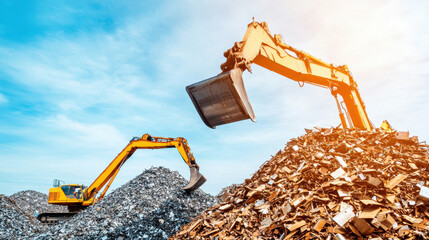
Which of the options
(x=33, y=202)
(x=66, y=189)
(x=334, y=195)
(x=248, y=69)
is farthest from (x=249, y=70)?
(x=33, y=202)

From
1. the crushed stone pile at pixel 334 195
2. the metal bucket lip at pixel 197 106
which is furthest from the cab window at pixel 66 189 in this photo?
the metal bucket lip at pixel 197 106

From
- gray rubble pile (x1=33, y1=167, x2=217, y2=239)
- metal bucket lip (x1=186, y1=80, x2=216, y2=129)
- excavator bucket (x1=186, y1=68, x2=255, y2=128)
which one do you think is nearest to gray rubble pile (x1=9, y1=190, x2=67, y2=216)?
gray rubble pile (x1=33, y1=167, x2=217, y2=239)

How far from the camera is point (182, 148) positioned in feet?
39.9

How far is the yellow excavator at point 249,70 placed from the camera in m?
5.27

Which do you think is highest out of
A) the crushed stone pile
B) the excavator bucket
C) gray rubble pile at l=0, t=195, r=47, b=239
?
the excavator bucket

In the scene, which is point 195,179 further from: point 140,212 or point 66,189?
point 66,189

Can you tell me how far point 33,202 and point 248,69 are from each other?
973 inches

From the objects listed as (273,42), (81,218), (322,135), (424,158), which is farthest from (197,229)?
(81,218)

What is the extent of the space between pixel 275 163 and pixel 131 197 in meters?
6.83

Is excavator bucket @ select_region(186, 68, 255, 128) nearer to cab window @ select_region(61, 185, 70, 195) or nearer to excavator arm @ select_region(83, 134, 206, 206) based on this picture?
excavator arm @ select_region(83, 134, 206, 206)

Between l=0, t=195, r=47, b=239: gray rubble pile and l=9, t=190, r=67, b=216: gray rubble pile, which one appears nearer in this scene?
l=0, t=195, r=47, b=239: gray rubble pile

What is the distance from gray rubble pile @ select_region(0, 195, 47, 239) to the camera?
44.5 feet

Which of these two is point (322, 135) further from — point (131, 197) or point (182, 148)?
point (131, 197)

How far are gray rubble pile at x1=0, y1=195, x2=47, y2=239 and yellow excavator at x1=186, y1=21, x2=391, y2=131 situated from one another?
12612 mm
